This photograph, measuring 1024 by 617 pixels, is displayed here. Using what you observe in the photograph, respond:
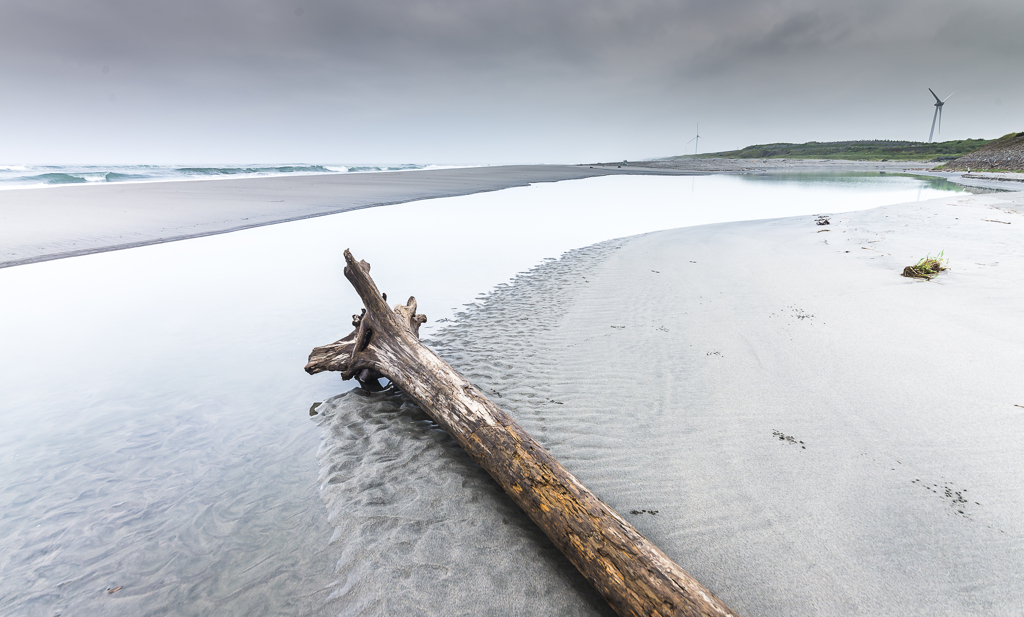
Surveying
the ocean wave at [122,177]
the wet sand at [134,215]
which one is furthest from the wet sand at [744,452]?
the ocean wave at [122,177]

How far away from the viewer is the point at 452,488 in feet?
10.5

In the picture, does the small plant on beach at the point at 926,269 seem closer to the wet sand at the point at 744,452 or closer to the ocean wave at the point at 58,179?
the wet sand at the point at 744,452

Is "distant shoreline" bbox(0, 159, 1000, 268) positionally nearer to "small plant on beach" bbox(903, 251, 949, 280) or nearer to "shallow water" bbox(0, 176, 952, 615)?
"shallow water" bbox(0, 176, 952, 615)

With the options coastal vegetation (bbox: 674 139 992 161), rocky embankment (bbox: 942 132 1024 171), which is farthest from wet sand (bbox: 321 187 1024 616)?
coastal vegetation (bbox: 674 139 992 161)

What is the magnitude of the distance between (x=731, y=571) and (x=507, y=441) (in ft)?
5.01

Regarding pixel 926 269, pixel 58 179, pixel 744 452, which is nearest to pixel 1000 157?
pixel 926 269

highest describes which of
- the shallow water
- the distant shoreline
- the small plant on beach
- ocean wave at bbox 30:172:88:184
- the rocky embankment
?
ocean wave at bbox 30:172:88:184

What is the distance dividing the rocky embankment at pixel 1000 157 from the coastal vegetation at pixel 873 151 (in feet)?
79.5

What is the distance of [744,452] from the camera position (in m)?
3.35

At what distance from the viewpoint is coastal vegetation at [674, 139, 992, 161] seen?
7275 cm

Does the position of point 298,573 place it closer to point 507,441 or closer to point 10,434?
point 507,441

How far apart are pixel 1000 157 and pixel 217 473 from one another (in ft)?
190

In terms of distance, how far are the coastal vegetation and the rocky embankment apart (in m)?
24.2

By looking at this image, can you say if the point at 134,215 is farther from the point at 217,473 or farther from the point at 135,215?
the point at 217,473
